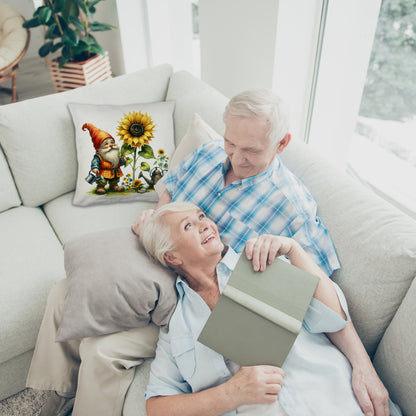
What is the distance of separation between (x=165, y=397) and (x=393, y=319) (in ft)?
2.05

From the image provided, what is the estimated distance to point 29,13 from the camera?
4.57 m

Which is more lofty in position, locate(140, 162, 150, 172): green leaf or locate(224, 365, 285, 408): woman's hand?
locate(140, 162, 150, 172): green leaf

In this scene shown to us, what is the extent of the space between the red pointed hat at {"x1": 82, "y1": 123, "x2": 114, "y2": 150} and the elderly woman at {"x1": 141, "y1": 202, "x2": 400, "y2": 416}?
0.66 m

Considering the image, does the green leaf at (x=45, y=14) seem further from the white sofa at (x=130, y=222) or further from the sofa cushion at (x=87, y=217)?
the sofa cushion at (x=87, y=217)

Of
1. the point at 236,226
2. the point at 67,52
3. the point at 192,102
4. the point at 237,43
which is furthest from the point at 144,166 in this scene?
the point at 67,52

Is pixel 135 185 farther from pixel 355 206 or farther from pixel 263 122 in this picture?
pixel 355 206

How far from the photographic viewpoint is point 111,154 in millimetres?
1574

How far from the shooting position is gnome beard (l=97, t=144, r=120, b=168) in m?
1.57

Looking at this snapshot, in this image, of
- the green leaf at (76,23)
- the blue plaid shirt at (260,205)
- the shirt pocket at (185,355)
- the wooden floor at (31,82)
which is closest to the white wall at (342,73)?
the blue plaid shirt at (260,205)

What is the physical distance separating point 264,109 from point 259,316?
0.58 metres

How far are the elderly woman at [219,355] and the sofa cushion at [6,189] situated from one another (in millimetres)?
931

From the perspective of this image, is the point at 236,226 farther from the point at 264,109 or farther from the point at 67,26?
the point at 67,26

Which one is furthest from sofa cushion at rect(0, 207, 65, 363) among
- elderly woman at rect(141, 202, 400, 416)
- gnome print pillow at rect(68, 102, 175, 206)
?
elderly woman at rect(141, 202, 400, 416)

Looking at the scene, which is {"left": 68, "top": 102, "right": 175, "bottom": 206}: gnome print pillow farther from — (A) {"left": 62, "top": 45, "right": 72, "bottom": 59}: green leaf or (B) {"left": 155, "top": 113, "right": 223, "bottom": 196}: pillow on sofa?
(A) {"left": 62, "top": 45, "right": 72, "bottom": 59}: green leaf
